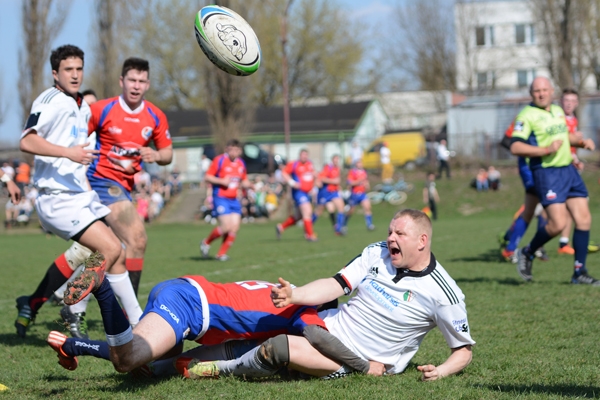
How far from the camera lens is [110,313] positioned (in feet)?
12.2

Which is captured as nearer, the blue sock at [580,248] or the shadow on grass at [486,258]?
the blue sock at [580,248]

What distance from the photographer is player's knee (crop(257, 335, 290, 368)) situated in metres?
4.01

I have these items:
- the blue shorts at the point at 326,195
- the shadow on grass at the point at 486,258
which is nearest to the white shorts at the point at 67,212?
the shadow on grass at the point at 486,258

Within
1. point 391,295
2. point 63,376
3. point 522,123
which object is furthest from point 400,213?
point 522,123

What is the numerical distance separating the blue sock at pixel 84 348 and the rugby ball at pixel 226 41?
96.8 inches

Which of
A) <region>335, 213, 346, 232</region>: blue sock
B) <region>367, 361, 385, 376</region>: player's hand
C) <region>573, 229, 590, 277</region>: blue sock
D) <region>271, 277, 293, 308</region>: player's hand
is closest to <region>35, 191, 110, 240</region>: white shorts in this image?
<region>271, 277, 293, 308</region>: player's hand

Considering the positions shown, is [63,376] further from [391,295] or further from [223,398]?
[391,295]

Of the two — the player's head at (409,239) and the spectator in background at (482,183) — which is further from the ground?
the player's head at (409,239)

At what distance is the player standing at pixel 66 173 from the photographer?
5.47 metres

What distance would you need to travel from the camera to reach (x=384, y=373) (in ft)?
14.5

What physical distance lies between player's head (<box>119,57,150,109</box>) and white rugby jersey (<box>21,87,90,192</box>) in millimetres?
549

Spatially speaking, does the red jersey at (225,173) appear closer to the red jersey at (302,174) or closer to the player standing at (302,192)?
the player standing at (302,192)

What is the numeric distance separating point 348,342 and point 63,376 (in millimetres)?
1800

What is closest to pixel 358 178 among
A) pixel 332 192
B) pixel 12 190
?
pixel 332 192
